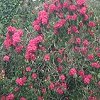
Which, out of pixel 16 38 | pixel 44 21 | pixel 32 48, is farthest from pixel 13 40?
pixel 44 21

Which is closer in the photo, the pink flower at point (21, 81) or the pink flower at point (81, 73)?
the pink flower at point (21, 81)

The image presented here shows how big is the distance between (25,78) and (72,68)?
0.79 meters

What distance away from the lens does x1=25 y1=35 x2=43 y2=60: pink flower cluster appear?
5.45 metres

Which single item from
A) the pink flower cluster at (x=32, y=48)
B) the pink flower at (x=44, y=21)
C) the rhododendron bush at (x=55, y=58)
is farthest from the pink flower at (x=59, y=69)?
the pink flower at (x=44, y=21)

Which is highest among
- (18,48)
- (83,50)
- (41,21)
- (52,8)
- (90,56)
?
(52,8)

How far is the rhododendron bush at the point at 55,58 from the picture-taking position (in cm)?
548

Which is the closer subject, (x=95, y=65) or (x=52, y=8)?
(x=95, y=65)

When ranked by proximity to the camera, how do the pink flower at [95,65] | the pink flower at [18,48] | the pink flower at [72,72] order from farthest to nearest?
the pink flower at [95,65] → the pink flower at [18,48] → the pink flower at [72,72]

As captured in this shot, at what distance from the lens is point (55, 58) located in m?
5.69

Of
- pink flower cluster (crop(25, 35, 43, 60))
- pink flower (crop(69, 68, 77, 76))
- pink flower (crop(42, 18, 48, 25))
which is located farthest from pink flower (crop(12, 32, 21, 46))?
pink flower (crop(69, 68, 77, 76))

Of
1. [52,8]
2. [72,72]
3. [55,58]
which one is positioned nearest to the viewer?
[72,72]

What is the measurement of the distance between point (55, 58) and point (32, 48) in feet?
1.61

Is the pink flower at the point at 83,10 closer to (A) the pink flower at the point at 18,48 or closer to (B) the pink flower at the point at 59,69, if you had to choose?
(B) the pink flower at the point at 59,69

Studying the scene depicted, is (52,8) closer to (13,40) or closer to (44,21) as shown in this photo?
(44,21)
